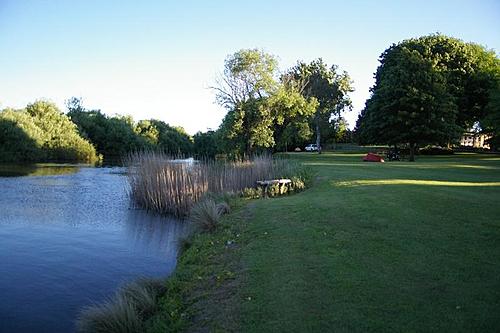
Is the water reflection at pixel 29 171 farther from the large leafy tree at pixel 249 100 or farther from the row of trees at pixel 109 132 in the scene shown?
the row of trees at pixel 109 132

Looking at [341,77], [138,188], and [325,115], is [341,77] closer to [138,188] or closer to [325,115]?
[325,115]

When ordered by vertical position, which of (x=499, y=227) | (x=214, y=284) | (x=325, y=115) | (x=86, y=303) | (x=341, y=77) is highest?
(x=341, y=77)

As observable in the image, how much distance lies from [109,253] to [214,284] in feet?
19.8

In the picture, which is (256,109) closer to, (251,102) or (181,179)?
(251,102)

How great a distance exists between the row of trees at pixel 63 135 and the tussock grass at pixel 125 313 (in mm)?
27950

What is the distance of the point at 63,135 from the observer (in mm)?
60938

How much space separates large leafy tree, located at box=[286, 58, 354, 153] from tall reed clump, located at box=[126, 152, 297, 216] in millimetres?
37198

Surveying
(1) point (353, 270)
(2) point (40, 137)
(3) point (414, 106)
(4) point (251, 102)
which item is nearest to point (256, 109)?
(4) point (251, 102)

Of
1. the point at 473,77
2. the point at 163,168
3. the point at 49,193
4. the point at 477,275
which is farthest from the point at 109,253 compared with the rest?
the point at 473,77

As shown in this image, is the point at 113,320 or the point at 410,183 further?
the point at 410,183

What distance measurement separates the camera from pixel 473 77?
45.2 meters

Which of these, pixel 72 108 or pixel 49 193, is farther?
pixel 72 108

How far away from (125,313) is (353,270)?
11.3 feet

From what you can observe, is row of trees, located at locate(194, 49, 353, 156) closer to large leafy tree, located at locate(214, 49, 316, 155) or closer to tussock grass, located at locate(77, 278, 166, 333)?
large leafy tree, located at locate(214, 49, 316, 155)
